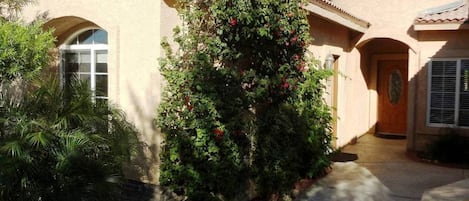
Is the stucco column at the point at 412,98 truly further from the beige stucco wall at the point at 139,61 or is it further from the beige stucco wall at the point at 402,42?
the beige stucco wall at the point at 139,61

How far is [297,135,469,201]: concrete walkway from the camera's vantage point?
8.77 meters

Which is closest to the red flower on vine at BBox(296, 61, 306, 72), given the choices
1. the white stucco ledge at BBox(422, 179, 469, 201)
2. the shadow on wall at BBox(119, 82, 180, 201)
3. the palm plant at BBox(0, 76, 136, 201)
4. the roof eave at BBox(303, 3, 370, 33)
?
the roof eave at BBox(303, 3, 370, 33)

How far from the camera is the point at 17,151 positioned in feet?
17.2

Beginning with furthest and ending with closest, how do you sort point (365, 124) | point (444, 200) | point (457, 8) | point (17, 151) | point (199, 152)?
point (365, 124) → point (457, 8) → point (199, 152) → point (444, 200) → point (17, 151)

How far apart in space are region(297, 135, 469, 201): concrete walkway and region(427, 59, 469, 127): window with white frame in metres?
1.70

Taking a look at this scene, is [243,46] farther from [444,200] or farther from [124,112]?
[444,200]

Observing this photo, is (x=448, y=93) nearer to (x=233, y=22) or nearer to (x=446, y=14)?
(x=446, y=14)

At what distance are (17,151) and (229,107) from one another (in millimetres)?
3376

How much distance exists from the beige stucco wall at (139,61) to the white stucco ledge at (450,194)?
15.4 feet

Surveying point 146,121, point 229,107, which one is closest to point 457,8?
point 229,107

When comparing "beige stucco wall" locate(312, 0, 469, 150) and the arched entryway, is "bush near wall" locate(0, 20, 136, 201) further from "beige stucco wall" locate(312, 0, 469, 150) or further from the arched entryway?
the arched entryway

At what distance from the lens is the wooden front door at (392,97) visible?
56.2 ft

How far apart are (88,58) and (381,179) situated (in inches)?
287

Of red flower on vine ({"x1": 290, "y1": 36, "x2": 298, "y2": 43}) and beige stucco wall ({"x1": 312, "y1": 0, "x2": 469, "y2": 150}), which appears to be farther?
beige stucco wall ({"x1": 312, "y1": 0, "x2": 469, "y2": 150})
